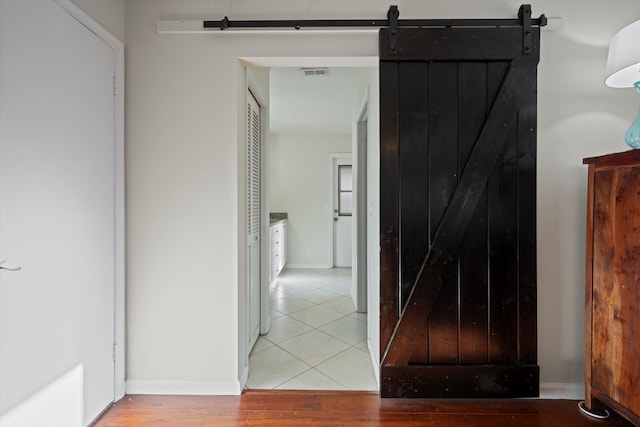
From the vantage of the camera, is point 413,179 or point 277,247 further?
point 277,247

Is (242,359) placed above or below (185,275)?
below

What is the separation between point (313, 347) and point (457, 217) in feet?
5.06

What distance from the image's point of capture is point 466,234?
1840mm

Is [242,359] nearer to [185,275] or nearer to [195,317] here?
[195,317]

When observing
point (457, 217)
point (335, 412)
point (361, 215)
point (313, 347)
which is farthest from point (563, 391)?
point (361, 215)

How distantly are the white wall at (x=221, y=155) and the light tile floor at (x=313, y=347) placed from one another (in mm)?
413

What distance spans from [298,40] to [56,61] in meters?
1.18

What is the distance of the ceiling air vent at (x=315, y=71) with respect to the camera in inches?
125

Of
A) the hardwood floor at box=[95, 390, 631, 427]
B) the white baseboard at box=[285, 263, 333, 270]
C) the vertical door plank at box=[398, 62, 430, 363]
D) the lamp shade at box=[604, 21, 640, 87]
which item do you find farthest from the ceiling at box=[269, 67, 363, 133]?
the hardwood floor at box=[95, 390, 631, 427]

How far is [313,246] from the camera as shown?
6.12 metres

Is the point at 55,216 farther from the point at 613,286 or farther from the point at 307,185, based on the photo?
the point at 307,185

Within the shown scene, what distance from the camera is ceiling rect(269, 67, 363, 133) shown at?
133 inches

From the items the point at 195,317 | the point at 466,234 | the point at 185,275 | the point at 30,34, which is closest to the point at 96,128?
the point at 30,34

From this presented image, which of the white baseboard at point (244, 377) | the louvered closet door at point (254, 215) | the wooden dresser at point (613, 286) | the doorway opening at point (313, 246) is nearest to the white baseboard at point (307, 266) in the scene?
the doorway opening at point (313, 246)
